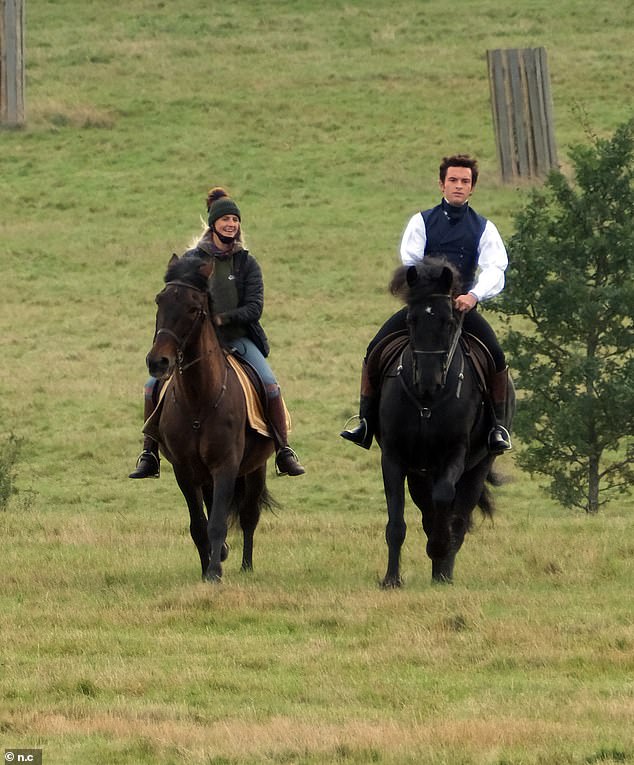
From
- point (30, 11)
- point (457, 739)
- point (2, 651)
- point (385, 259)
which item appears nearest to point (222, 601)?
point (2, 651)

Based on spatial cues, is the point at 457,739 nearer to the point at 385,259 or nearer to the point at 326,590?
the point at 326,590

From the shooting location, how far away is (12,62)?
144 feet

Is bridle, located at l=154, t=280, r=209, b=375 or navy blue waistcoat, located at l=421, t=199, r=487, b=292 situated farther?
navy blue waistcoat, located at l=421, t=199, r=487, b=292

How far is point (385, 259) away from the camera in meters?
35.7

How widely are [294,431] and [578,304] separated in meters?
6.84

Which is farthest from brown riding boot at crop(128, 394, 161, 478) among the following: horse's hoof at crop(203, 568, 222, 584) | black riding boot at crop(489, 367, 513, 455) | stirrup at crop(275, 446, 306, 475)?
black riding boot at crop(489, 367, 513, 455)

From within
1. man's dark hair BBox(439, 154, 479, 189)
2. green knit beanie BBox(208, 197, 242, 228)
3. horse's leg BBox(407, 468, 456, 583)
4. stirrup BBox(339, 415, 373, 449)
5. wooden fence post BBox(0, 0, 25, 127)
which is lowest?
horse's leg BBox(407, 468, 456, 583)

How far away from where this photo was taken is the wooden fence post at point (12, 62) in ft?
141

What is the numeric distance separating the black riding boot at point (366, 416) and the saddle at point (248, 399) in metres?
0.80

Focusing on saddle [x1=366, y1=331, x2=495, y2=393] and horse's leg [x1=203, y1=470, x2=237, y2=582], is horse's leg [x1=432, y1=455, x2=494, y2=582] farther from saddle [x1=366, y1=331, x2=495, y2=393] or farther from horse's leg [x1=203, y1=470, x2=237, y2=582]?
horse's leg [x1=203, y1=470, x2=237, y2=582]

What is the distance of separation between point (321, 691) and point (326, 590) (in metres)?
3.14

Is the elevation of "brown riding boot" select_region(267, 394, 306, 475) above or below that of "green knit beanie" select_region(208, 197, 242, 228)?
below

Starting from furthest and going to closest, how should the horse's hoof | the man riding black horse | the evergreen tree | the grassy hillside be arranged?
the evergreen tree → the man riding black horse → the horse's hoof → the grassy hillside

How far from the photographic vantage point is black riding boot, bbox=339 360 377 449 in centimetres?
1240
